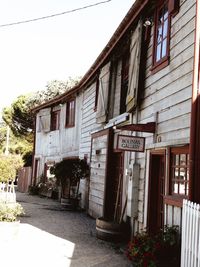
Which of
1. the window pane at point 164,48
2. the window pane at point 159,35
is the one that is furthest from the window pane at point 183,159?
the window pane at point 159,35

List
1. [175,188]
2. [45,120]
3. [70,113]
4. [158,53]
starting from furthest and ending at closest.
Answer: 1. [45,120]
2. [70,113]
3. [158,53]
4. [175,188]

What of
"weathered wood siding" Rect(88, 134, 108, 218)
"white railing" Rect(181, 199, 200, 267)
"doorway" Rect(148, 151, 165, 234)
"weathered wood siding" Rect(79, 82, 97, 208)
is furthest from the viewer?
"weathered wood siding" Rect(79, 82, 97, 208)

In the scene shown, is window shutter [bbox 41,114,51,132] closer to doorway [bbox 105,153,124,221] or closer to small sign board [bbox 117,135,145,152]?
doorway [bbox 105,153,124,221]

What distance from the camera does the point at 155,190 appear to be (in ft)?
26.0

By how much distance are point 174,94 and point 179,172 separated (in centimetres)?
140

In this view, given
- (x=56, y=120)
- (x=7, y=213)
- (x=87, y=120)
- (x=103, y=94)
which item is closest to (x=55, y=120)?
A: (x=56, y=120)

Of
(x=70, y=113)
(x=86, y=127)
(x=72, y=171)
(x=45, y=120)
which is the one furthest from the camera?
(x=45, y=120)

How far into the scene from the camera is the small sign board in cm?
764

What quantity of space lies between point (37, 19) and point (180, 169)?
6.05 metres

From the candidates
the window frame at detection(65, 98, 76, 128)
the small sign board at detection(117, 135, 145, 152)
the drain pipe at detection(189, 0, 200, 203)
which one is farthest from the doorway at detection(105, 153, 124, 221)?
the window frame at detection(65, 98, 76, 128)

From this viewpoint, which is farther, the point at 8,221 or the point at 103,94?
the point at 103,94

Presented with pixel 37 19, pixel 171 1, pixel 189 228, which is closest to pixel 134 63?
pixel 171 1

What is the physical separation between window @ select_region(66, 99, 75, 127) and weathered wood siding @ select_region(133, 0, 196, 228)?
1051cm

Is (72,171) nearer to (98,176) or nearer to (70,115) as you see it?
(98,176)
